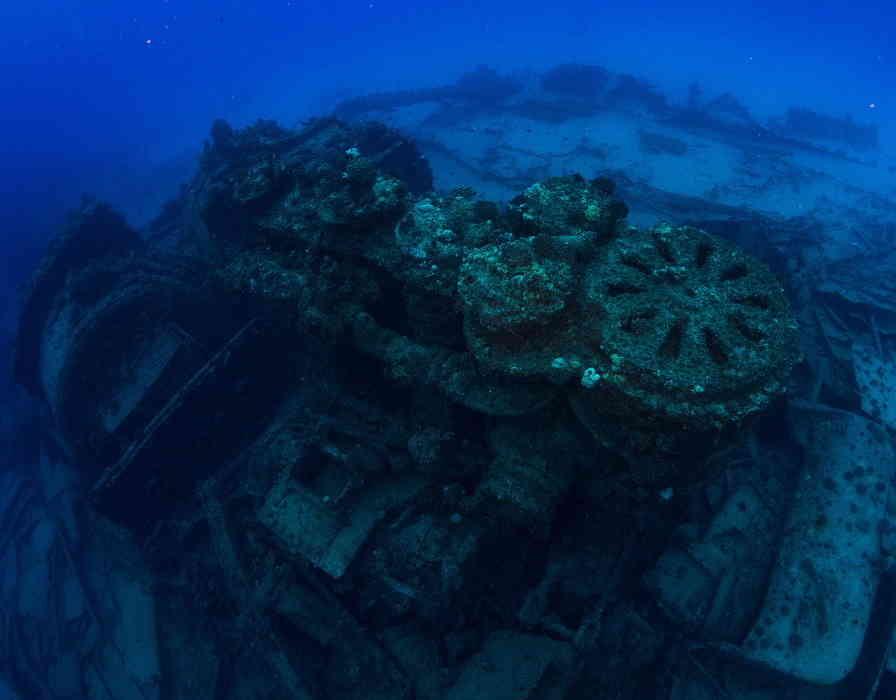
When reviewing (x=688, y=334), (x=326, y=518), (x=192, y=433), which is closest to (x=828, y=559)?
(x=688, y=334)

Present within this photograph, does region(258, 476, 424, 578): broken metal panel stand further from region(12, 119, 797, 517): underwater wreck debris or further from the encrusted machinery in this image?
region(12, 119, 797, 517): underwater wreck debris

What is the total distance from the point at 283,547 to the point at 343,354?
1.95 metres

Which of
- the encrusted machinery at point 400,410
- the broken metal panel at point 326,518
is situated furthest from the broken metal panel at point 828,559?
the broken metal panel at point 326,518

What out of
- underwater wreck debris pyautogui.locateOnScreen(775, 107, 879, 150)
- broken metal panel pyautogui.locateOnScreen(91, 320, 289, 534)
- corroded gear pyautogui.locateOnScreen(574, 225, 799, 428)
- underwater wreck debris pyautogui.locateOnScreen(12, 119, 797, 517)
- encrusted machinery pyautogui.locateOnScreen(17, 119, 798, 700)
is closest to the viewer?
corroded gear pyautogui.locateOnScreen(574, 225, 799, 428)

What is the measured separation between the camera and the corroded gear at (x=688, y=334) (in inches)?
110

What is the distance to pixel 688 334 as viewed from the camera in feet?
9.96

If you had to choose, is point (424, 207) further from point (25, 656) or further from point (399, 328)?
point (25, 656)

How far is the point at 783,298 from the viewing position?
10.9ft

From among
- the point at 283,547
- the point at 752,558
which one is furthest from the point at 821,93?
the point at 283,547

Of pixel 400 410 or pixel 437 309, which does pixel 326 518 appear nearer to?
pixel 400 410

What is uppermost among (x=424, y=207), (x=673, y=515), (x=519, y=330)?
(x=424, y=207)

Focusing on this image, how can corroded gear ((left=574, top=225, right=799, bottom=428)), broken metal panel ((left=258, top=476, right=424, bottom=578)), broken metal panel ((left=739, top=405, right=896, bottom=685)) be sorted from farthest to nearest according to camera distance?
broken metal panel ((left=258, top=476, right=424, bottom=578)), broken metal panel ((left=739, top=405, right=896, bottom=685)), corroded gear ((left=574, top=225, right=799, bottom=428))

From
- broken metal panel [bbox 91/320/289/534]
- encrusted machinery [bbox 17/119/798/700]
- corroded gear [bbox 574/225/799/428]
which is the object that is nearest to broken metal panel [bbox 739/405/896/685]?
encrusted machinery [bbox 17/119/798/700]

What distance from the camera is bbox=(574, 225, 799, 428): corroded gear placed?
2.80m
